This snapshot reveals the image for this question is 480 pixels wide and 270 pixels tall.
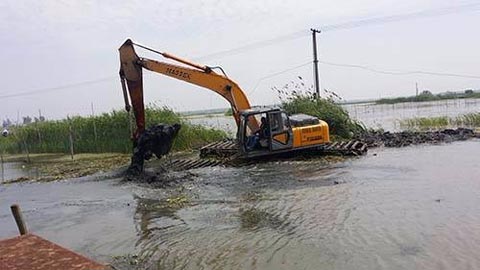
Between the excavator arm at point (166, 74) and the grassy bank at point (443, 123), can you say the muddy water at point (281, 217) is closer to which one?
the excavator arm at point (166, 74)

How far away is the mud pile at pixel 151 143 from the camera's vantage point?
15.7m

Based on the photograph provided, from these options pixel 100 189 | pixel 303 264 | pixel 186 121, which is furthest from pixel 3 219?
pixel 186 121

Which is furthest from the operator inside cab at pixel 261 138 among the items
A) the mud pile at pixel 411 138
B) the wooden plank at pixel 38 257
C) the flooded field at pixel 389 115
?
the wooden plank at pixel 38 257

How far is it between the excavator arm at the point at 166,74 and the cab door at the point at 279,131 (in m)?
0.78

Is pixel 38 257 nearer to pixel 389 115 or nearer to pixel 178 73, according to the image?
pixel 178 73

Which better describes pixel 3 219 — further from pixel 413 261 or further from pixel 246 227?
pixel 413 261

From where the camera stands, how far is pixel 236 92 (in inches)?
695

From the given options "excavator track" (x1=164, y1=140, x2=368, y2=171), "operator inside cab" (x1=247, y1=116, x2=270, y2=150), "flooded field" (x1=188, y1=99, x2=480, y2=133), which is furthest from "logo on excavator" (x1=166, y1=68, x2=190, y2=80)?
"flooded field" (x1=188, y1=99, x2=480, y2=133)

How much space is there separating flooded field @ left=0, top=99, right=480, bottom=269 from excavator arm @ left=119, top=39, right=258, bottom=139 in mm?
2470

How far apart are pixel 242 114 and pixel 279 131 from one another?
1.38 metres

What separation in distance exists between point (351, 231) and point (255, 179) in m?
6.32

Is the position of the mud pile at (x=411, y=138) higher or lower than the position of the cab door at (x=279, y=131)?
lower

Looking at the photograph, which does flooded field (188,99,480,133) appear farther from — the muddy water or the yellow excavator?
the muddy water

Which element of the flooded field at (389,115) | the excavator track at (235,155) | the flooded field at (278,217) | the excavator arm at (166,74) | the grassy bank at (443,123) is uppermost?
the excavator arm at (166,74)
